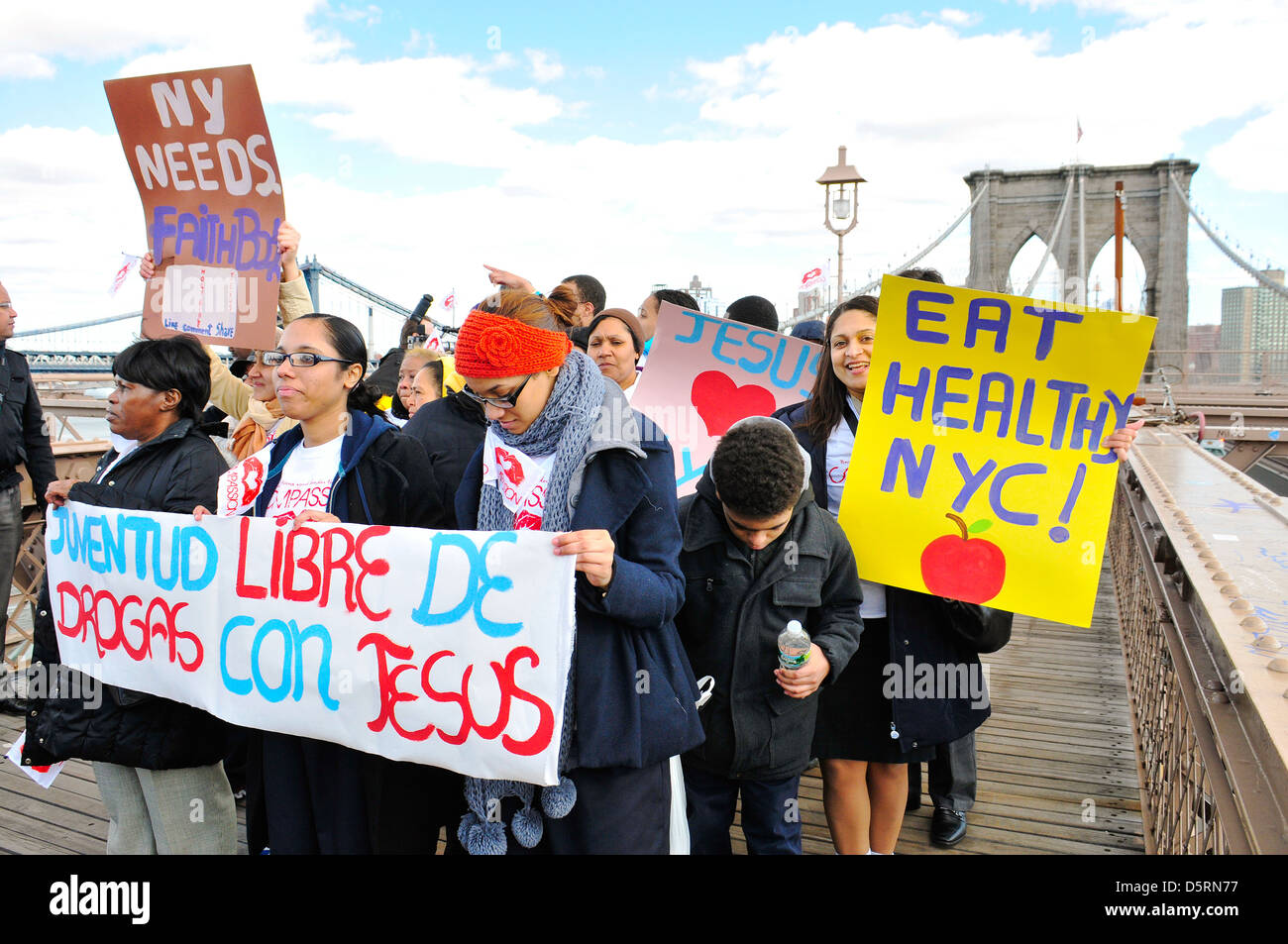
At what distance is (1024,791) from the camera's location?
3.27m

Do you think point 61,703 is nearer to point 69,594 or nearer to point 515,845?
point 69,594

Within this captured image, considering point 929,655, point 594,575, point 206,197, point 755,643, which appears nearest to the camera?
point 594,575

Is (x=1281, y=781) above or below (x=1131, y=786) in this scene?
above

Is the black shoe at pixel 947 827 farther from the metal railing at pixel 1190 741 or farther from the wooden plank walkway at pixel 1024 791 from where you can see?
the metal railing at pixel 1190 741

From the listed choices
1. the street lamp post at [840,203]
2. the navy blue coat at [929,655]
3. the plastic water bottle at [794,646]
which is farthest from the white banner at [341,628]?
the street lamp post at [840,203]

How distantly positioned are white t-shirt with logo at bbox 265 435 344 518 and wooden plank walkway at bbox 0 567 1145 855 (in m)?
1.46

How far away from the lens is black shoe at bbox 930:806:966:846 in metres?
2.93

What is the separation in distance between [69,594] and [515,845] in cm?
145

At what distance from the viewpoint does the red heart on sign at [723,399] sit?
12.2 ft

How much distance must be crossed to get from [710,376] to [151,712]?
2376 mm

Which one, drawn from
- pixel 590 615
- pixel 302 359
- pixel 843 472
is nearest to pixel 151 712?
pixel 302 359

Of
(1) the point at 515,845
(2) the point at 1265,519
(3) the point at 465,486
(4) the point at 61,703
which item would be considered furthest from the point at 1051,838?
(4) the point at 61,703

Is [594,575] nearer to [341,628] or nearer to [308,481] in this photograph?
[341,628]

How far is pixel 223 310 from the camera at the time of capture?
3.01 meters
